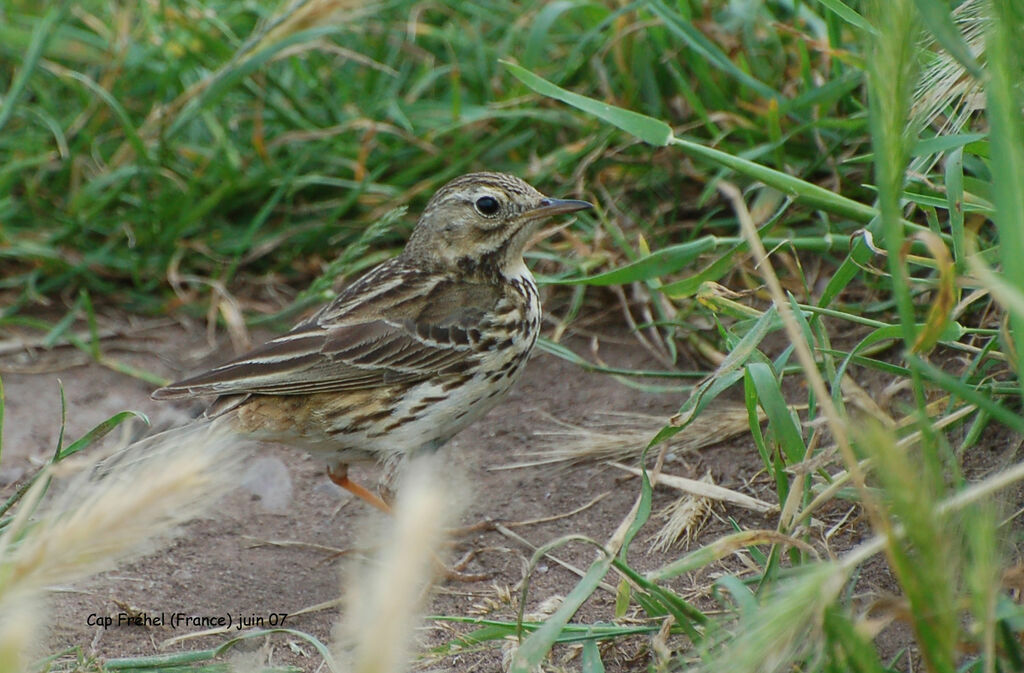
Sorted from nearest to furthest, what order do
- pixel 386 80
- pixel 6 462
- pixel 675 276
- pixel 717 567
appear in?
pixel 717 567
pixel 6 462
pixel 675 276
pixel 386 80

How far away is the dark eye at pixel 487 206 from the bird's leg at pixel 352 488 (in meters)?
1.22

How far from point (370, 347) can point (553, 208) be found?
960 millimetres

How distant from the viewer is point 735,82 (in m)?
6.06

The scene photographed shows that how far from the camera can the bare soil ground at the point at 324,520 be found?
3.99 m

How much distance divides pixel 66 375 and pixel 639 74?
3249 mm

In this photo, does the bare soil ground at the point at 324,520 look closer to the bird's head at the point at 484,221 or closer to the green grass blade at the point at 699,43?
the bird's head at the point at 484,221

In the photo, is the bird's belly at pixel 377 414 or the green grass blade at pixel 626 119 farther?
the bird's belly at pixel 377 414

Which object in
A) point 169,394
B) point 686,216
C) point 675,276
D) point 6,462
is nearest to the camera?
point 169,394

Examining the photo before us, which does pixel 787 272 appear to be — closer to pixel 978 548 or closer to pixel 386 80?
pixel 386 80

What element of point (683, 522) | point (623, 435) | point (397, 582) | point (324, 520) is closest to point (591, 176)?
point (623, 435)

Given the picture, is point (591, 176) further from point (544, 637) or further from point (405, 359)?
point (544, 637)

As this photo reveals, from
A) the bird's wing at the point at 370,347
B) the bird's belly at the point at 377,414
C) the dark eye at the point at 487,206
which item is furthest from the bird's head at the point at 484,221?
the bird's belly at the point at 377,414

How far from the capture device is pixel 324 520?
202 inches

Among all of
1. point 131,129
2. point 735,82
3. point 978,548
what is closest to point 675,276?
point 735,82
